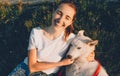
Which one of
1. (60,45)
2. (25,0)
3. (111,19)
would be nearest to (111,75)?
(111,19)

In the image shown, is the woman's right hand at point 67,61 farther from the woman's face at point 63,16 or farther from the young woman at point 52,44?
the woman's face at point 63,16

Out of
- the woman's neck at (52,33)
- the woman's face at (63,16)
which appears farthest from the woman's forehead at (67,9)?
the woman's neck at (52,33)

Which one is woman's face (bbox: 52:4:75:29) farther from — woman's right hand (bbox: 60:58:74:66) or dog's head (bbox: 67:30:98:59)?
woman's right hand (bbox: 60:58:74:66)

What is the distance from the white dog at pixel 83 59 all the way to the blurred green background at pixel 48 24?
101cm

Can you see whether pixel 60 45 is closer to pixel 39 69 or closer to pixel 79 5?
pixel 39 69

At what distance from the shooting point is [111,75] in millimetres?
6473

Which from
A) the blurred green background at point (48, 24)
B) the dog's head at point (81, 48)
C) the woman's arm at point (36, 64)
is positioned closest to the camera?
the dog's head at point (81, 48)

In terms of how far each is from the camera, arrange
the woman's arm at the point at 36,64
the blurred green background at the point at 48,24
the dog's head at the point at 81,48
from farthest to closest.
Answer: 1. the blurred green background at the point at 48,24
2. the woman's arm at the point at 36,64
3. the dog's head at the point at 81,48

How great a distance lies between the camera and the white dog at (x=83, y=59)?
5.23 m

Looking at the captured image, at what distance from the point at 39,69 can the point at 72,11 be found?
988 mm

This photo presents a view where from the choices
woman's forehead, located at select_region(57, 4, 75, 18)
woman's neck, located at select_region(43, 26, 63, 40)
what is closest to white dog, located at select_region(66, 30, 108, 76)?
woman's neck, located at select_region(43, 26, 63, 40)

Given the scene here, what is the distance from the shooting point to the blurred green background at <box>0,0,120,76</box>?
6.39 m

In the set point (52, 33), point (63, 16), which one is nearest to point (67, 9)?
point (63, 16)

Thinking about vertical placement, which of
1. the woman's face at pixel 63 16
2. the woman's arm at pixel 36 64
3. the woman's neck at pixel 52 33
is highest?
the woman's face at pixel 63 16
